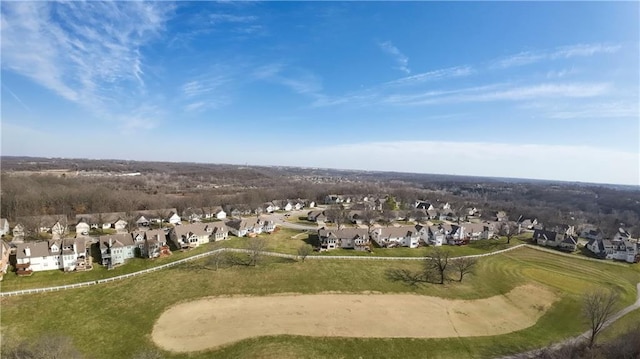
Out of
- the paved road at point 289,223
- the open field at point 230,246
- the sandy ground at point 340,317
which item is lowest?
the sandy ground at point 340,317

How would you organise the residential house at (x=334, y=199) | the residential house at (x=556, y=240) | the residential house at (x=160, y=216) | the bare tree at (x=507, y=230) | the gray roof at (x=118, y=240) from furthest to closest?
1. the residential house at (x=334, y=199)
2. the residential house at (x=160, y=216)
3. the bare tree at (x=507, y=230)
4. the residential house at (x=556, y=240)
5. the gray roof at (x=118, y=240)

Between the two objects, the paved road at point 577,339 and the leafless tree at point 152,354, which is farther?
the paved road at point 577,339

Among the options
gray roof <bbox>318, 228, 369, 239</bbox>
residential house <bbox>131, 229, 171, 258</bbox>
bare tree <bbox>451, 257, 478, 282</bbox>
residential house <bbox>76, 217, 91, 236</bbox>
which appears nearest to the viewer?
bare tree <bbox>451, 257, 478, 282</bbox>

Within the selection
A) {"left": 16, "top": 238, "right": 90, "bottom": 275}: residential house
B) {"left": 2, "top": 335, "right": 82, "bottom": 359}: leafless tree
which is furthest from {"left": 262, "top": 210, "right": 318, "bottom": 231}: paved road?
{"left": 2, "top": 335, "right": 82, "bottom": 359}: leafless tree

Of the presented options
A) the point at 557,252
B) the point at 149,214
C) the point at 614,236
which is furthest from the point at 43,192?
the point at 614,236

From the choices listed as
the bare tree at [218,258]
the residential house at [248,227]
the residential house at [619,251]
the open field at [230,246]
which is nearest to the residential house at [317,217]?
the open field at [230,246]

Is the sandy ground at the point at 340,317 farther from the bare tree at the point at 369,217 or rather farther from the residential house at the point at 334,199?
the residential house at the point at 334,199

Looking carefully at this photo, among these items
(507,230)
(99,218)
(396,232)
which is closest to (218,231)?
(99,218)

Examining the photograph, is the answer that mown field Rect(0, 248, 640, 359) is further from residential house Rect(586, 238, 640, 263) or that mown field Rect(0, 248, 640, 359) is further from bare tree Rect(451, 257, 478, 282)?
residential house Rect(586, 238, 640, 263)
